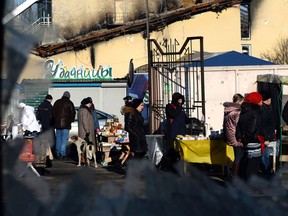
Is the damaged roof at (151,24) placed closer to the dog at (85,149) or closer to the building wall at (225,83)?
the building wall at (225,83)

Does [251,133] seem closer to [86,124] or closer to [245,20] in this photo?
[86,124]

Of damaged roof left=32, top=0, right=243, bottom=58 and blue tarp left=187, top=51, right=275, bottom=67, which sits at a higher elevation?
damaged roof left=32, top=0, right=243, bottom=58

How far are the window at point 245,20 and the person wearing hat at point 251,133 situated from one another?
2500 centimetres

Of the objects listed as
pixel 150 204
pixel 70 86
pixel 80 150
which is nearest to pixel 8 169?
pixel 150 204

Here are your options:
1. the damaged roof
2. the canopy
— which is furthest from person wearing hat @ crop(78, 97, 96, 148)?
the damaged roof

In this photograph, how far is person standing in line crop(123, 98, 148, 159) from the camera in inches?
543

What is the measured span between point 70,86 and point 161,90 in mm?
13329

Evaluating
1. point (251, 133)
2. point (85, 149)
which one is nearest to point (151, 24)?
point (85, 149)

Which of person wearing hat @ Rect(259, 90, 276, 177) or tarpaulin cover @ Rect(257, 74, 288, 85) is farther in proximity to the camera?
tarpaulin cover @ Rect(257, 74, 288, 85)

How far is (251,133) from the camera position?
11.3 m

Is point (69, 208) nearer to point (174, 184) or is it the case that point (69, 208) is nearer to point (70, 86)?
point (174, 184)

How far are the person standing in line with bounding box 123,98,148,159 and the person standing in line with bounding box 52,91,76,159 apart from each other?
3973 millimetres

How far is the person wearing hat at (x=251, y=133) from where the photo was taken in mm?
11336

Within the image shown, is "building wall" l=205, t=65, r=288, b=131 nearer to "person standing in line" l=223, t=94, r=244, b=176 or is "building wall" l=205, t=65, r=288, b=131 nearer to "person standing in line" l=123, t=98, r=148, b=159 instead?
"person standing in line" l=123, t=98, r=148, b=159
